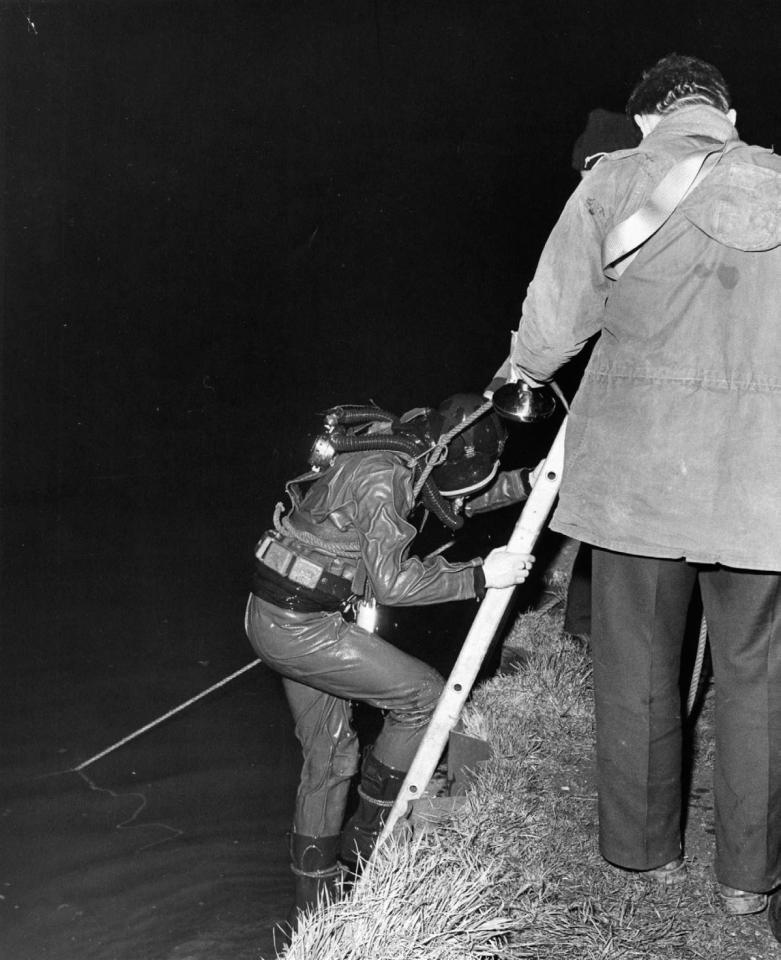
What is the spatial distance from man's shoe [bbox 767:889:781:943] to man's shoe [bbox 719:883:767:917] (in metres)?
0.02

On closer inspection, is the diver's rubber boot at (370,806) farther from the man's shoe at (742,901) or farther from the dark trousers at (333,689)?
the man's shoe at (742,901)

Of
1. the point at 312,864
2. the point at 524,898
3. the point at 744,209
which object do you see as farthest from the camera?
the point at 312,864

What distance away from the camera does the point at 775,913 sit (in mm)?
2502

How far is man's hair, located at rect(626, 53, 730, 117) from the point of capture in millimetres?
2393

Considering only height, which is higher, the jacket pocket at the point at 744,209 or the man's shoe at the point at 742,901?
the jacket pocket at the point at 744,209

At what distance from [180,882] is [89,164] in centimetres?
715

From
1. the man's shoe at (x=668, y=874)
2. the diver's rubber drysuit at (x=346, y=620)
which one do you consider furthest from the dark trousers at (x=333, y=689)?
the man's shoe at (x=668, y=874)

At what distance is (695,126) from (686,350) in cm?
51

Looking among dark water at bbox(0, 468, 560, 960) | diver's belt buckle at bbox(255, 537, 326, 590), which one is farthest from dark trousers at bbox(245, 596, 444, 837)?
dark water at bbox(0, 468, 560, 960)

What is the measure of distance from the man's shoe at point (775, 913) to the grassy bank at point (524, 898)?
54 millimetres

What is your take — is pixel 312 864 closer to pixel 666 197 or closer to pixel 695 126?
pixel 666 197

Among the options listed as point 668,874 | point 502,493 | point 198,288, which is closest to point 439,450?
point 502,493

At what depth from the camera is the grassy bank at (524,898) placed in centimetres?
251

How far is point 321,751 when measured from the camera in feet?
12.3
